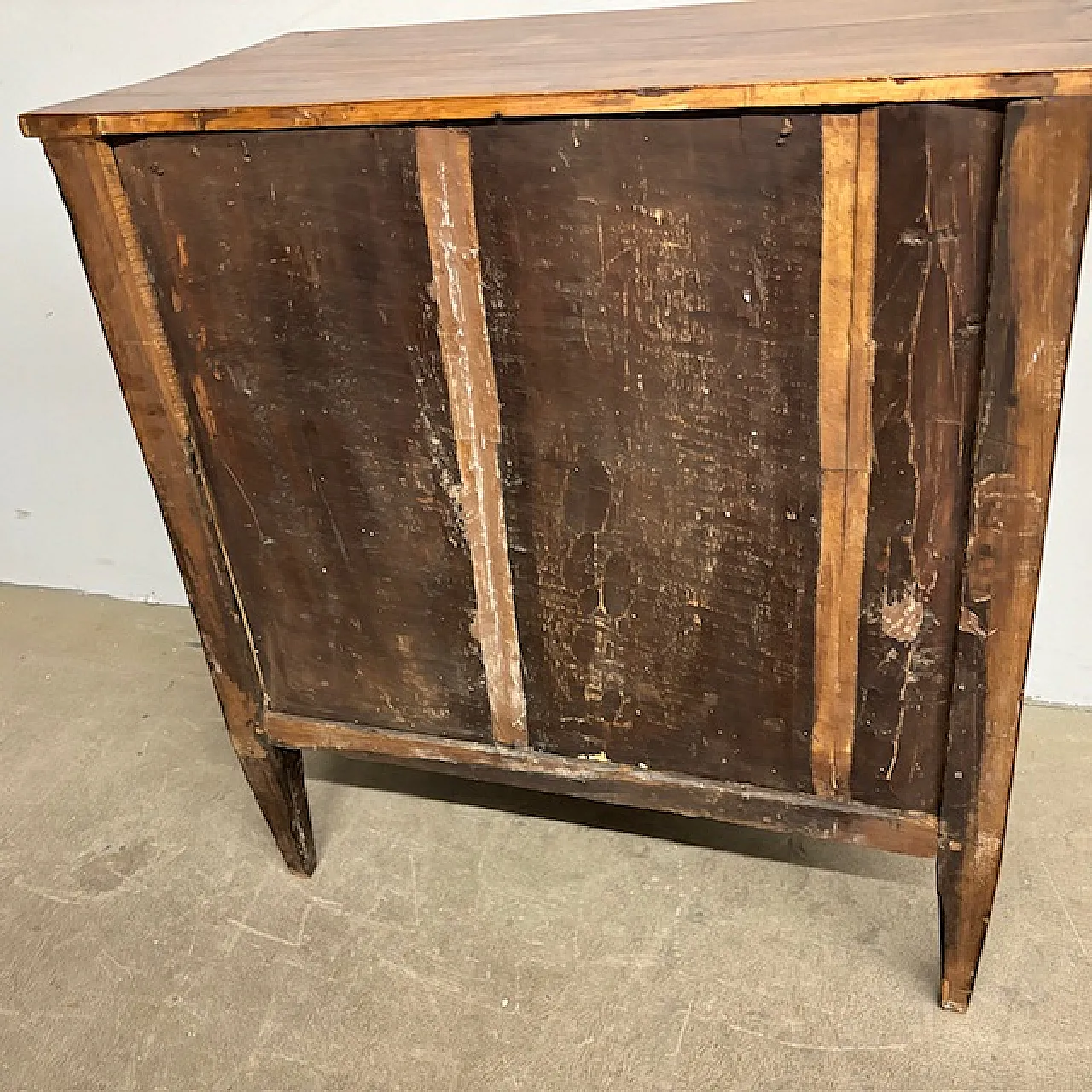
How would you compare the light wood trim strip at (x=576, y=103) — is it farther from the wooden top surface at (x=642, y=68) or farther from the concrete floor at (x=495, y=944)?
the concrete floor at (x=495, y=944)

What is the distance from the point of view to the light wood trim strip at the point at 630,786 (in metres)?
1.11

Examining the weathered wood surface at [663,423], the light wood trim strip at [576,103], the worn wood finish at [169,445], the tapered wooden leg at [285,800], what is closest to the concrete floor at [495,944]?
the tapered wooden leg at [285,800]

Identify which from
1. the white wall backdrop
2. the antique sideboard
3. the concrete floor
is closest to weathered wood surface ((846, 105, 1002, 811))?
the antique sideboard

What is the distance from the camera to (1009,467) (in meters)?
0.87

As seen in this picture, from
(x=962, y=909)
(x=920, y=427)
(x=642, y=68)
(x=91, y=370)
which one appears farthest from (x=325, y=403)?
(x=91, y=370)

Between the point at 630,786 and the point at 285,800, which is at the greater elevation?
the point at 630,786

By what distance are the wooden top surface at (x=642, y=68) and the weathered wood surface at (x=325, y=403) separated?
33mm

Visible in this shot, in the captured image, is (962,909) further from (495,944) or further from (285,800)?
(285,800)

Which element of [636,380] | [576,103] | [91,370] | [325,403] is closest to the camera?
[576,103]

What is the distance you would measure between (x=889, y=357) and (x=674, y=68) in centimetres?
28

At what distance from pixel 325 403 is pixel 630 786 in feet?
1.61

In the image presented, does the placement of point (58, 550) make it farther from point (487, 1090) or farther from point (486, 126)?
point (486, 126)

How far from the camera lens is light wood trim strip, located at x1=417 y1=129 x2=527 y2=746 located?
2.96ft

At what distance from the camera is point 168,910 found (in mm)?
1424
